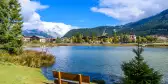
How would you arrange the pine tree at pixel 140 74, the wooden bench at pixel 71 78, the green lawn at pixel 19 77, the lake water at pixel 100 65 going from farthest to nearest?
the lake water at pixel 100 65 < the green lawn at pixel 19 77 < the pine tree at pixel 140 74 < the wooden bench at pixel 71 78

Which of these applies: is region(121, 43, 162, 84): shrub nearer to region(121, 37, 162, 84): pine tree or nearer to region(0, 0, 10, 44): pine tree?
region(121, 37, 162, 84): pine tree

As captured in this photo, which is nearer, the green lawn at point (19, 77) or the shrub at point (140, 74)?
the shrub at point (140, 74)

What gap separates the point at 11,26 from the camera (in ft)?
189

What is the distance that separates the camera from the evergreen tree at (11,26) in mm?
55531

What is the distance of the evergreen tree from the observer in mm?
55531

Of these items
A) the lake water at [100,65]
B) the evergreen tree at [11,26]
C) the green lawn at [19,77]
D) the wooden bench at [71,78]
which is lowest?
the lake water at [100,65]

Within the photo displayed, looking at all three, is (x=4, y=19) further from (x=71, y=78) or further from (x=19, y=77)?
(x=71, y=78)

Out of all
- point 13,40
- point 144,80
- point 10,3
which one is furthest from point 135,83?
point 10,3

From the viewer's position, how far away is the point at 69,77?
20.7m

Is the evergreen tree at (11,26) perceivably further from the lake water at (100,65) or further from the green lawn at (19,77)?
the green lawn at (19,77)

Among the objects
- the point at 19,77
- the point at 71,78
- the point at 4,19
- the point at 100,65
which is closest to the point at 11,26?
the point at 4,19

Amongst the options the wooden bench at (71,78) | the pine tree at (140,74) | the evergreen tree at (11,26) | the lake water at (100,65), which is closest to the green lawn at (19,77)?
the wooden bench at (71,78)

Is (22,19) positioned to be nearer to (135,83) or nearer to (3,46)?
(3,46)

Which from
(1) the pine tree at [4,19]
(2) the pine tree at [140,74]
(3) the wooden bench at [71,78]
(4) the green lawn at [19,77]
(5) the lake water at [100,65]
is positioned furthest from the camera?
(1) the pine tree at [4,19]
